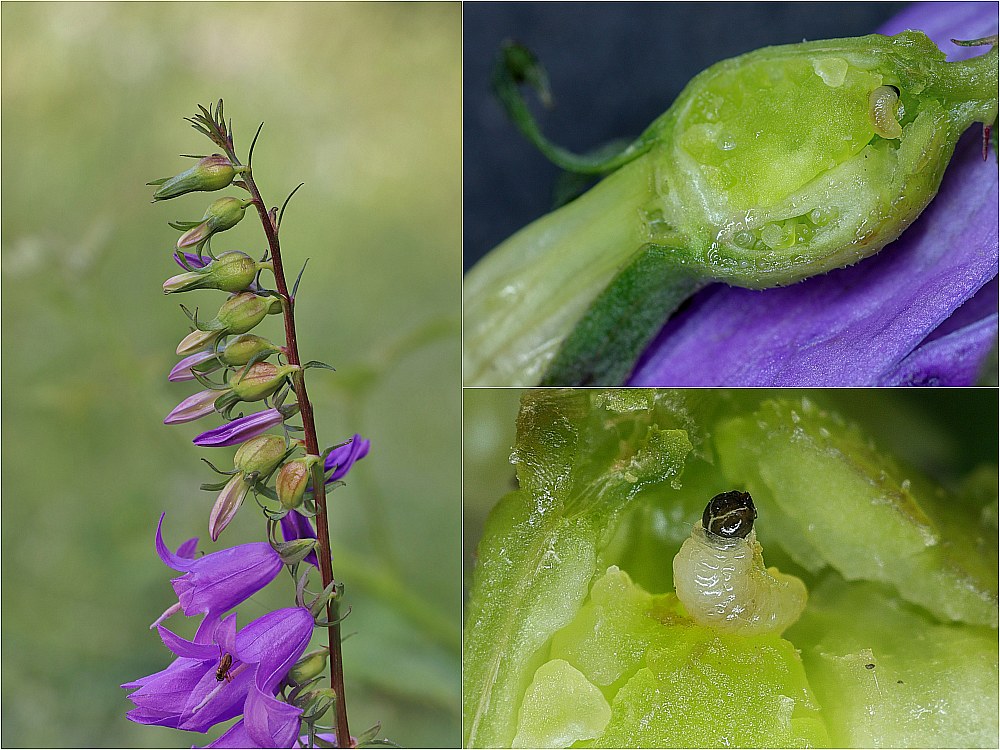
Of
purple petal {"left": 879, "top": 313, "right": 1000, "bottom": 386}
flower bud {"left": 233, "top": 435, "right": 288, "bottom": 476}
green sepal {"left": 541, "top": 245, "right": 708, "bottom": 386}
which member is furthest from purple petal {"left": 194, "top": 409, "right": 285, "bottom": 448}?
purple petal {"left": 879, "top": 313, "right": 1000, "bottom": 386}

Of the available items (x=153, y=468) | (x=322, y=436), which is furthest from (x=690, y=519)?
(x=153, y=468)

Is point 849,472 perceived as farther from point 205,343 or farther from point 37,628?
point 37,628

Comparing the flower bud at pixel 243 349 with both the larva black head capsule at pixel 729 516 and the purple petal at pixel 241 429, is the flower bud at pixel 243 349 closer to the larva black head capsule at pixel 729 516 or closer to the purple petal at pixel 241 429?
the purple petal at pixel 241 429

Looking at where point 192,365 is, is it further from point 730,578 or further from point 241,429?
point 730,578

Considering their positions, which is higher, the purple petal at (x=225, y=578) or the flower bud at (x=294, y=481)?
the flower bud at (x=294, y=481)

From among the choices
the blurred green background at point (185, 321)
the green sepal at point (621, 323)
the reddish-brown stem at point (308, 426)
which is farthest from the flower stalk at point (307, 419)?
the blurred green background at point (185, 321)

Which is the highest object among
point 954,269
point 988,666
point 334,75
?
point 334,75

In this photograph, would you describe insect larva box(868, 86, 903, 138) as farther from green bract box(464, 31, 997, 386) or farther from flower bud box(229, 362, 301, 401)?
flower bud box(229, 362, 301, 401)
